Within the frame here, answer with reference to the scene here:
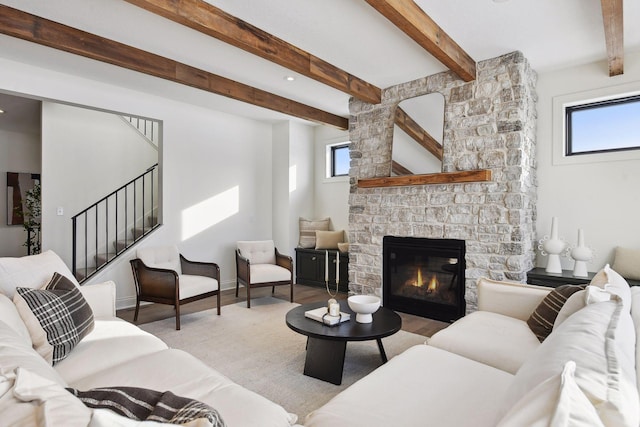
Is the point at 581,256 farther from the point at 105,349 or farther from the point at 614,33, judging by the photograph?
the point at 105,349

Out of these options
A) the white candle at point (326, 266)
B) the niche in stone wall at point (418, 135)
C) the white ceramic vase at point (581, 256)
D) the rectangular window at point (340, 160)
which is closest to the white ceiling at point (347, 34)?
the niche in stone wall at point (418, 135)

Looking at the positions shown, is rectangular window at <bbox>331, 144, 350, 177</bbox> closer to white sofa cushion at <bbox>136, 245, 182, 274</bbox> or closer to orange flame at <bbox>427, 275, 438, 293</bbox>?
orange flame at <bbox>427, 275, 438, 293</bbox>

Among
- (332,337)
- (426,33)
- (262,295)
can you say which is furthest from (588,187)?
(262,295)

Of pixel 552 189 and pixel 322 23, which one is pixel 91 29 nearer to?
pixel 322 23

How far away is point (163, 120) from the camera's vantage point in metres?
4.79

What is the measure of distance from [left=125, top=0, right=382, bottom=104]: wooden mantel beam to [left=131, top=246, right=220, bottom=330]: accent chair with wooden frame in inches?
91.1

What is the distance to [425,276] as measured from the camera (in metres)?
4.19

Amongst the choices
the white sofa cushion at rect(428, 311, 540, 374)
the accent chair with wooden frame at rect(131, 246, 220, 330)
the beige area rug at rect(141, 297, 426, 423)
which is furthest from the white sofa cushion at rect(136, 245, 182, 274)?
the white sofa cushion at rect(428, 311, 540, 374)

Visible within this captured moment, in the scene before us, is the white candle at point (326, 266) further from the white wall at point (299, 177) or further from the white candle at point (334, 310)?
the white candle at point (334, 310)

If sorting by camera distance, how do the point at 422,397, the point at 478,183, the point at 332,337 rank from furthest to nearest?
the point at 478,183, the point at 332,337, the point at 422,397

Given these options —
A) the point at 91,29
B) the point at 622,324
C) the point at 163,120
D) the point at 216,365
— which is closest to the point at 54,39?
the point at 91,29

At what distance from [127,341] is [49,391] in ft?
4.62

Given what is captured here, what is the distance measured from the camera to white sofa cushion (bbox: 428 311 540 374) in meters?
1.94

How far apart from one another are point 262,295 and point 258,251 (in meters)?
0.63
